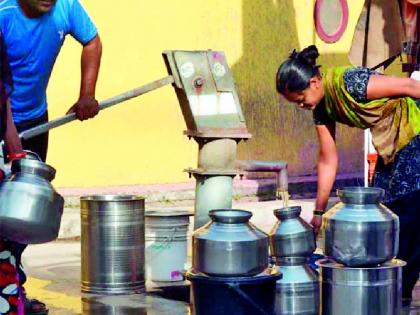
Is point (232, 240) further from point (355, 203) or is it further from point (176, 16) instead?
point (176, 16)

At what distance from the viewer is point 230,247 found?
4.46m

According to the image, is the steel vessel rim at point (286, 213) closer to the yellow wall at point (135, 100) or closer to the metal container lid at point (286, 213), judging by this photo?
the metal container lid at point (286, 213)

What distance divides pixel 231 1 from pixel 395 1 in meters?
1.84

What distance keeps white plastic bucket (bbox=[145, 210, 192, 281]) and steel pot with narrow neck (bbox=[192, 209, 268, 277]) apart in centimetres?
183

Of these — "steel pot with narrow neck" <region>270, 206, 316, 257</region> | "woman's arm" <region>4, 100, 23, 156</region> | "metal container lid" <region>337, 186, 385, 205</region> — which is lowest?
"steel pot with narrow neck" <region>270, 206, 316, 257</region>

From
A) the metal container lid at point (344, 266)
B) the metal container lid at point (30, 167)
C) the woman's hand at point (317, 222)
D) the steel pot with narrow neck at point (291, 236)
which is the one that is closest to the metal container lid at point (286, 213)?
the steel pot with narrow neck at point (291, 236)

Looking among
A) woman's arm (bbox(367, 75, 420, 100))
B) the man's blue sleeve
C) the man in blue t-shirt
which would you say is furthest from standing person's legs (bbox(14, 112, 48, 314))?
woman's arm (bbox(367, 75, 420, 100))

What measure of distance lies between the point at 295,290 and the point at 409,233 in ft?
3.60

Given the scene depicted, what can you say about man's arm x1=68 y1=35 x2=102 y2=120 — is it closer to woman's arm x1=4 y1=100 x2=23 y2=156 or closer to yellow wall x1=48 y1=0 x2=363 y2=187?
woman's arm x1=4 y1=100 x2=23 y2=156

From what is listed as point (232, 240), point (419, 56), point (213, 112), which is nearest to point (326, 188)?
point (213, 112)

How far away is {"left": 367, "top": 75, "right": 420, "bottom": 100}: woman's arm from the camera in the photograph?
548cm

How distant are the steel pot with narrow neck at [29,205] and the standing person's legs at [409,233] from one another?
219cm

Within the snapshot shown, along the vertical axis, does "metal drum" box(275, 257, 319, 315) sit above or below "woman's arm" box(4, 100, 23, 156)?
below

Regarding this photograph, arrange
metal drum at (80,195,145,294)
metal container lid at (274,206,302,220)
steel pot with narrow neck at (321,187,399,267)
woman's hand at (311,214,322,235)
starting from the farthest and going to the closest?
1. metal drum at (80,195,145,294)
2. woman's hand at (311,214,322,235)
3. metal container lid at (274,206,302,220)
4. steel pot with narrow neck at (321,187,399,267)
